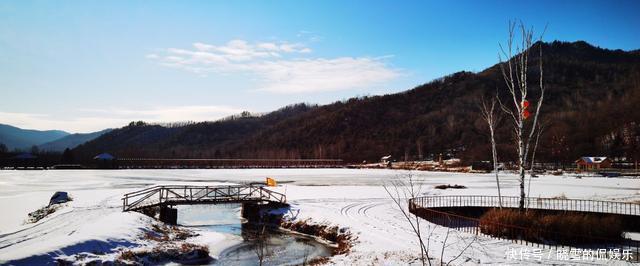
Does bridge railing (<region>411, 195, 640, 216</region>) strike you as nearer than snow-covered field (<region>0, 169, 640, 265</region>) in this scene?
No

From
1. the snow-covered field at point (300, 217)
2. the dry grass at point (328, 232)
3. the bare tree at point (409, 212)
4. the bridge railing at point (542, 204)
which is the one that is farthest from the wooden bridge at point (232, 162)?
the dry grass at point (328, 232)

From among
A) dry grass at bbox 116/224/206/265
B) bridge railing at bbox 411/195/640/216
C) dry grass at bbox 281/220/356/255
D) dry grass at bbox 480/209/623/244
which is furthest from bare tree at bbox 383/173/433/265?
dry grass at bbox 116/224/206/265

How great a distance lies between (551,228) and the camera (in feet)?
63.8

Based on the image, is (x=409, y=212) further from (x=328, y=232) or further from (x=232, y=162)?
(x=232, y=162)

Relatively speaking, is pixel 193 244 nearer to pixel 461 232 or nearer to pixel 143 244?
pixel 143 244

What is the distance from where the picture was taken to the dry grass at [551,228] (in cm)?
1905

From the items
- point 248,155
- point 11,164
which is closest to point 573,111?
point 248,155

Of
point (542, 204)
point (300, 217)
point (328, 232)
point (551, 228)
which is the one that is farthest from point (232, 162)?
point (551, 228)

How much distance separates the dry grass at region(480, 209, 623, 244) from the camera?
1905cm

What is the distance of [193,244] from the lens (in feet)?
74.4

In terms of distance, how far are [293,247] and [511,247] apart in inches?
422

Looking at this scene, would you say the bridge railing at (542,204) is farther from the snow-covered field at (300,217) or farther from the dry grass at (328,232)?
the dry grass at (328,232)

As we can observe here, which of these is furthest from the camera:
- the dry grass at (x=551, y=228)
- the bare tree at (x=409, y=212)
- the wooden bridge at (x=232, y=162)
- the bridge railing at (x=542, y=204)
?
the wooden bridge at (x=232, y=162)

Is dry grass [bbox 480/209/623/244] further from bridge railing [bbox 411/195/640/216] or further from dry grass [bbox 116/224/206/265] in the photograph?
dry grass [bbox 116/224/206/265]
